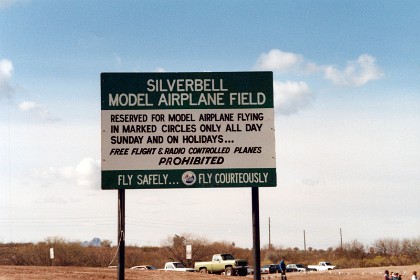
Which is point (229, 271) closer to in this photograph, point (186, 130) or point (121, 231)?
point (121, 231)

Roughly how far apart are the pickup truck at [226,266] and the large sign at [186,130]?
115 ft

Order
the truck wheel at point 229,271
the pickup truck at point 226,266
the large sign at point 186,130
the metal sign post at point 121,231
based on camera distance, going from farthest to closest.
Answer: the pickup truck at point 226,266 < the truck wheel at point 229,271 < the large sign at point 186,130 < the metal sign post at point 121,231

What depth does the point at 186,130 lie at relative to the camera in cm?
1209

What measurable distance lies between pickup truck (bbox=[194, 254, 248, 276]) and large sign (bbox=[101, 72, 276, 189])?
35.0 metres

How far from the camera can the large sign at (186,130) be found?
1203 centimetres

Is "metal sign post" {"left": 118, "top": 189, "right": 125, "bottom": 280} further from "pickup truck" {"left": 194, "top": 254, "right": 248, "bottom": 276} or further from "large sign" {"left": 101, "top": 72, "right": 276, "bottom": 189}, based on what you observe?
"pickup truck" {"left": 194, "top": 254, "right": 248, "bottom": 276}

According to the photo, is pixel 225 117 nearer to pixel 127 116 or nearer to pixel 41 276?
pixel 127 116

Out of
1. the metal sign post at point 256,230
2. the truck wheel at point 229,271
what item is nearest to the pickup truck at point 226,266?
the truck wheel at point 229,271

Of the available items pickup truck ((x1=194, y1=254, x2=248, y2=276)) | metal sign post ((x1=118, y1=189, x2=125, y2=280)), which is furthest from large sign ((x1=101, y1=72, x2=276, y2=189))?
pickup truck ((x1=194, y1=254, x2=248, y2=276))

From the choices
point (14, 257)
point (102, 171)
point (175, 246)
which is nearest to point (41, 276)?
point (102, 171)

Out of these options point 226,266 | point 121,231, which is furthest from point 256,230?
point 226,266

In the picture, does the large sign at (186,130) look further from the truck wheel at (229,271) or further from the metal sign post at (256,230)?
the truck wheel at (229,271)

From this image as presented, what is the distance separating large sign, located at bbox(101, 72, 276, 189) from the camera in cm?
1203

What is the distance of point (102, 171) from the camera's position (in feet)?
39.3
